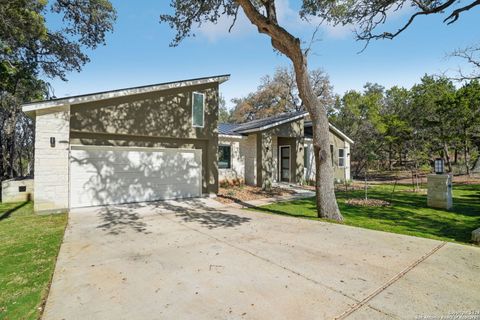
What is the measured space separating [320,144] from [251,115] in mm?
30791

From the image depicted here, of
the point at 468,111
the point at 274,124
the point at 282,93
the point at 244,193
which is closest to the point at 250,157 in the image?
the point at 274,124

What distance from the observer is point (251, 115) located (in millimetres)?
37844

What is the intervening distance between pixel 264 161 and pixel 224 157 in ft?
7.46

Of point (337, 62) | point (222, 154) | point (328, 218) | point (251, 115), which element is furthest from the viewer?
point (251, 115)

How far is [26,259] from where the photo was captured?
454cm

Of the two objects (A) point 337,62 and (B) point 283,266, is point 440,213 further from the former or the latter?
(A) point 337,62

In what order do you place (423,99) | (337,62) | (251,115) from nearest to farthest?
(337,62), (423,99), (251,115)

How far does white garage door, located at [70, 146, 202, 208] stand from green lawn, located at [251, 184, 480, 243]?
3.86m

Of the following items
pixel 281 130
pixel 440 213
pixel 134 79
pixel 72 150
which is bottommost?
pixel 440 213

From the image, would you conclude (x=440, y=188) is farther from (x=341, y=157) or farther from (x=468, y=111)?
(x=468, y=111)

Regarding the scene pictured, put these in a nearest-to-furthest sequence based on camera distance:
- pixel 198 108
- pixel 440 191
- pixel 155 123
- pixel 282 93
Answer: pixel 440 191, pixel 155 123, pixel 198 108, pixel 282 93

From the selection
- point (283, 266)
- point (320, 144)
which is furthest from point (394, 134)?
point (283, 266)

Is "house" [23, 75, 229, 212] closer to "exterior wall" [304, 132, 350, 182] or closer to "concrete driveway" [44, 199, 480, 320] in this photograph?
"concrete driveway" [44, 199, 480, 320]

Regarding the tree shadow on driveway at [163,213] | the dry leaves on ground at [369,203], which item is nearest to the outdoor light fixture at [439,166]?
the dry leaves on ground at [369,203]
